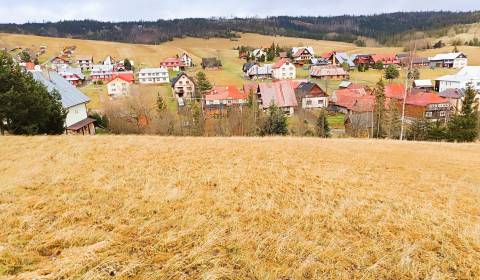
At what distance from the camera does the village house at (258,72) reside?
106750 millimetres

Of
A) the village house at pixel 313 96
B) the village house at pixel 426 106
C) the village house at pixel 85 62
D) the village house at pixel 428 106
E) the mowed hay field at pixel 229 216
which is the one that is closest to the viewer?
the mowed hay field at pixel 229 216

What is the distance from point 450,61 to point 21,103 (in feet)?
473

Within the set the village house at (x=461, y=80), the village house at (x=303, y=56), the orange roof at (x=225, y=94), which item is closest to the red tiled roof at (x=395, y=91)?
the village house at (x=461, y=80)

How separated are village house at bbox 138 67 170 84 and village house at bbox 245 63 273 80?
26808 mm

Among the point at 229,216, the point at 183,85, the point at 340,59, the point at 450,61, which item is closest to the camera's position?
the point at 229,216

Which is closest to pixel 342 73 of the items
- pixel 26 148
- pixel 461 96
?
pixel 461 96

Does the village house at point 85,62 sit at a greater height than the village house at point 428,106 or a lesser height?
greater

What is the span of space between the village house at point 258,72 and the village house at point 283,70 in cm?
166

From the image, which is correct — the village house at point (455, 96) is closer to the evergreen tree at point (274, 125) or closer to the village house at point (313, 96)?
the village house at point (313, 96)

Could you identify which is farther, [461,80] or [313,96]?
[461,80]

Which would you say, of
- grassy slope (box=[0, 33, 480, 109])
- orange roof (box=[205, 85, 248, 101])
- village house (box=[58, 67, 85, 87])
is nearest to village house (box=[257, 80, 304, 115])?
orange roof (box=[205, 85, 248, 101])

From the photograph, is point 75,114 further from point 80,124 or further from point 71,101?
point 71,101

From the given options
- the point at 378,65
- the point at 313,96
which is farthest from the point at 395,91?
the point at 378,65

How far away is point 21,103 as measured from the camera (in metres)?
21.2
